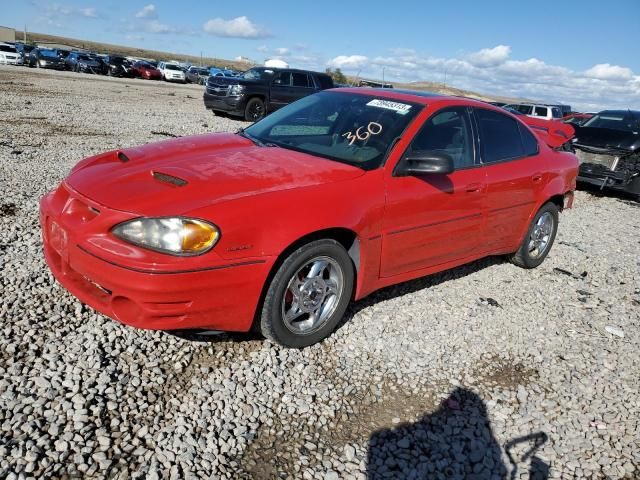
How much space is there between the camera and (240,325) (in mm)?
2941

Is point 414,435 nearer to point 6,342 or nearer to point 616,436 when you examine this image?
point 616,436

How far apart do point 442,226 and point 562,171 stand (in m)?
2.14

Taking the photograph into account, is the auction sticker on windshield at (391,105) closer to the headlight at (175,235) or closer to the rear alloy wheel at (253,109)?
the headlight at (175,235)

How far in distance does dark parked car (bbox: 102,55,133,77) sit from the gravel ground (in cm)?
3809

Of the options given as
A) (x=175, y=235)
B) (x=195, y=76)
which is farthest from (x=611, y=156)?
(x=195, y=76)

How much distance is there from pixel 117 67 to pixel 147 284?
40.7m

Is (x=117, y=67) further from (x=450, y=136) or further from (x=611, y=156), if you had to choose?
(x=450, y=136)

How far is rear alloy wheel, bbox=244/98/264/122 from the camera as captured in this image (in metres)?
15.6

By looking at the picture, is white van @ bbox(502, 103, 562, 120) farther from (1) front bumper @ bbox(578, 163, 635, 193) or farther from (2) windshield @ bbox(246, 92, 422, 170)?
(2) windshield @ bbox(246, 92, 422, 170)

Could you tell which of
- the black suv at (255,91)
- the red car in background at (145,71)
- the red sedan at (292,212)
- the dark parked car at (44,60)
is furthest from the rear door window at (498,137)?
the red car in background at (145,71)

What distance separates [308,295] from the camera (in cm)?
321

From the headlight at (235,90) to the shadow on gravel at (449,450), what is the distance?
13.9 meters

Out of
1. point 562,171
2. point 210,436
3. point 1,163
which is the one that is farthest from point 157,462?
point 1,163

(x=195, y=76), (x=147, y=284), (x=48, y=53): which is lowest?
(x=147, y=284)
